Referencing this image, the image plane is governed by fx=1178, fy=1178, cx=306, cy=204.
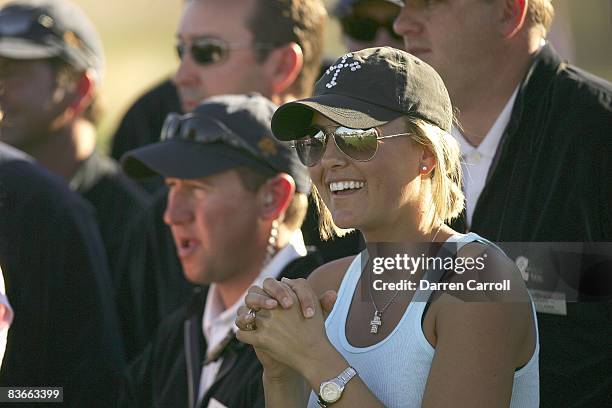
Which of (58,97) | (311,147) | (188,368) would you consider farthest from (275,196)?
(58,97)

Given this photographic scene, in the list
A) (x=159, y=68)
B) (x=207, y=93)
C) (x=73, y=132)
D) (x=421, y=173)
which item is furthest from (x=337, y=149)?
(x=159, y=68)

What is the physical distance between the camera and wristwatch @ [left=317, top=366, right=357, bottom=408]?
7.73 feet

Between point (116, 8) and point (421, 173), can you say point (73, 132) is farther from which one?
point (116, 8)

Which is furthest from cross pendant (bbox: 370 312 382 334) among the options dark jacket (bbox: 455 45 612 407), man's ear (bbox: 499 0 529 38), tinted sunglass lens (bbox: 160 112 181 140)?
tinted sunglass lens (bbox: 160 112 181 140)

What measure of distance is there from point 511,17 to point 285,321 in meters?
1.39

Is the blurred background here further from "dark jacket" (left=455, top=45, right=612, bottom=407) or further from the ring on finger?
the ring on finger

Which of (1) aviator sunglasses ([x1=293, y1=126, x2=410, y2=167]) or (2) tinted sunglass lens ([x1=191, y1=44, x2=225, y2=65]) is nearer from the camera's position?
(1) aviator sunglasses ([x1=293, y1=126, x2=410, y2=167])

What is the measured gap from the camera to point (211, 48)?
15.8 ft

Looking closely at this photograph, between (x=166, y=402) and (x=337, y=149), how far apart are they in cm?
146

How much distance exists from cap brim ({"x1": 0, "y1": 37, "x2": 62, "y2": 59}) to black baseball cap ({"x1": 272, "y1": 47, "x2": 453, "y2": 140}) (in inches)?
107

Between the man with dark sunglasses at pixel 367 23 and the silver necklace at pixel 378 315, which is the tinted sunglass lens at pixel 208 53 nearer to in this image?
the man with dark sunglasses at pixel 367 23

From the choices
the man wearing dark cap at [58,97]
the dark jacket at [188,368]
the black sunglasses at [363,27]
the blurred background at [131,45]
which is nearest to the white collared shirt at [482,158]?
the dark jacket at [188,368]

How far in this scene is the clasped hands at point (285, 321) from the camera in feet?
7.98

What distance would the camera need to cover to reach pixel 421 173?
8.46ft
